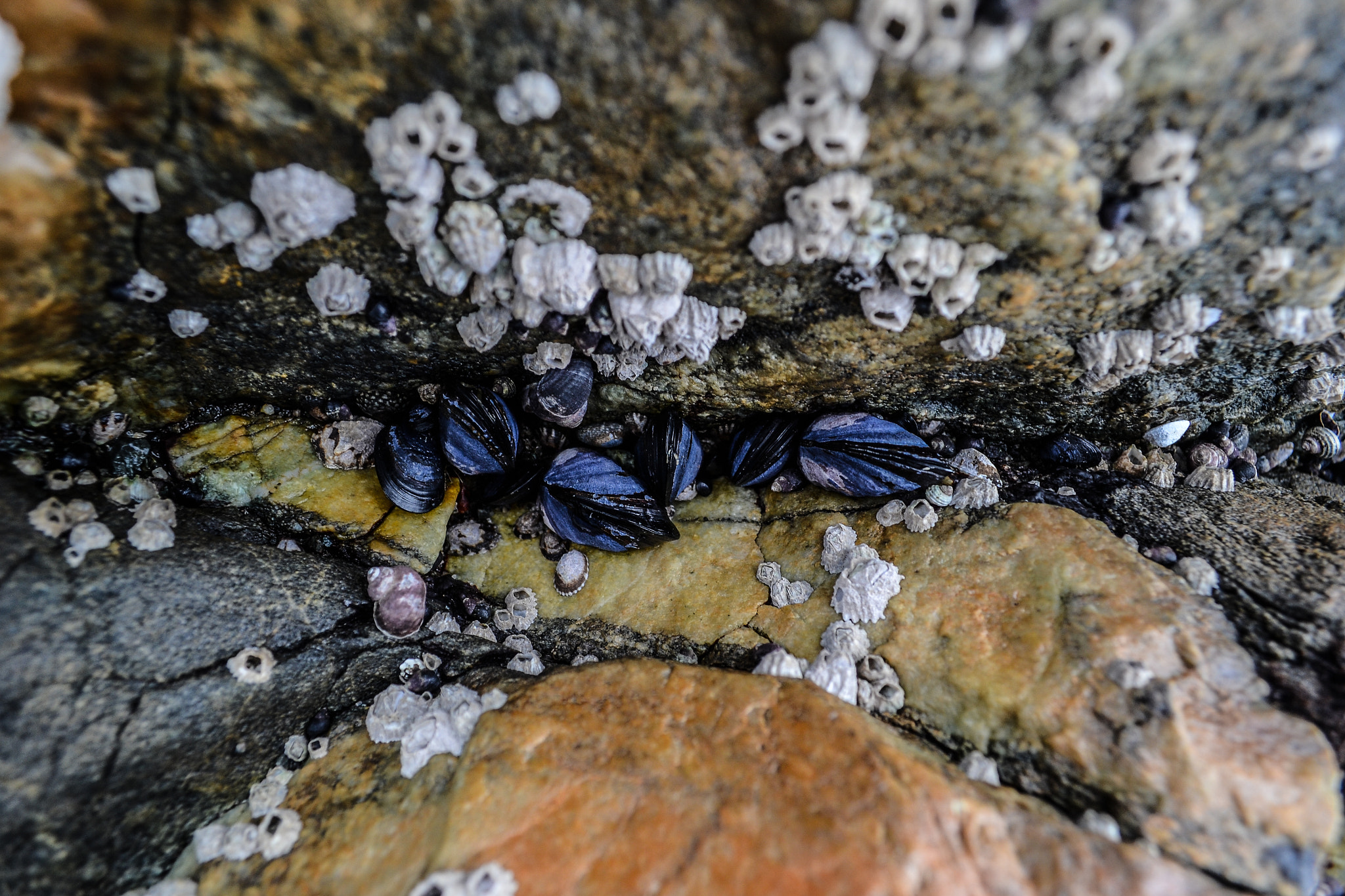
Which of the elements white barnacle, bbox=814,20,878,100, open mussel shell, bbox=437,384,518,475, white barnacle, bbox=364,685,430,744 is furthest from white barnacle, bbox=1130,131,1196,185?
white barnacle, bbox=364,685,430,744

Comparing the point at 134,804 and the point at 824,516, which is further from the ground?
the point at 824,516

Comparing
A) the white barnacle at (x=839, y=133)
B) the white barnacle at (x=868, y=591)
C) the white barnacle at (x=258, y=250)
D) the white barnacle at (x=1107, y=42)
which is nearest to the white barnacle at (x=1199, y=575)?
the white barnacle at (x=868, y=591)

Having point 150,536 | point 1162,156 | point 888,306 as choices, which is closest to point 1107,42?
point 1162,156

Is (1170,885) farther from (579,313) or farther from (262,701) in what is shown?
(262,701)

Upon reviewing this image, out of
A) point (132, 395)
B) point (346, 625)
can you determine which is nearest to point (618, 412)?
point (346, 625)

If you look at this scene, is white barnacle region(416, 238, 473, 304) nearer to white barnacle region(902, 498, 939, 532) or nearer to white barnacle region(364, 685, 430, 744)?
Answer: white barnacle region(364, 685, 430, 744)
